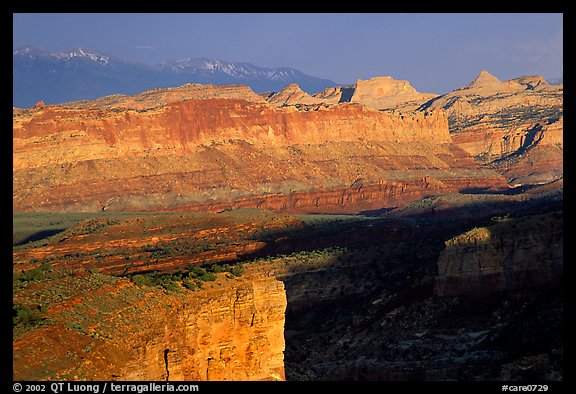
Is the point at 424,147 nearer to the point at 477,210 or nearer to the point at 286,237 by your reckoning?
the point at 477,210

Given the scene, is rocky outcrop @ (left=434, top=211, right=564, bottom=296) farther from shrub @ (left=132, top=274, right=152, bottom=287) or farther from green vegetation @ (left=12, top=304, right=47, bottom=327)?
green vegetation @ (left=12, top=304, right=47, bottom=327)

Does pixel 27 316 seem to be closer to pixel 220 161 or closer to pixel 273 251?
pixel 273 251

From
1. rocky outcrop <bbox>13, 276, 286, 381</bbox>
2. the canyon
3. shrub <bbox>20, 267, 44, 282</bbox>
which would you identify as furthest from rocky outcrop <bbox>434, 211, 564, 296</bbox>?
shrub <bbox>20, 267, 44, 282</bbox>

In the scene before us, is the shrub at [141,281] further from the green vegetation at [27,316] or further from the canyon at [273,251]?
the green vegetation at [27,316]

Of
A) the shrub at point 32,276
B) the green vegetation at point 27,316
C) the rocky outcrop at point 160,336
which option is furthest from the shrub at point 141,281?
the green vegetation at point 27,316
